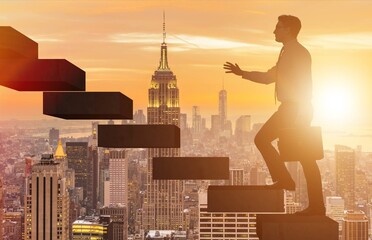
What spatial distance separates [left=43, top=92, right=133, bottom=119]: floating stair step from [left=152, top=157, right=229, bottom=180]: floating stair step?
0.81m

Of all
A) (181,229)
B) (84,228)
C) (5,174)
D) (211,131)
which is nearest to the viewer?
(211,131)

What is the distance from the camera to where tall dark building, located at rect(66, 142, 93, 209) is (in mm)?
54906

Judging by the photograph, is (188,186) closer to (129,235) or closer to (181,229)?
(181,229)

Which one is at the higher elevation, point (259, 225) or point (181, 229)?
point (259, 225)

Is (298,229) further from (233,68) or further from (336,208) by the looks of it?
(336,208)

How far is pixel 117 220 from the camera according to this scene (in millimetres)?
55688

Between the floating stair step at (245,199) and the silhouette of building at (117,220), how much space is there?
1986 inches

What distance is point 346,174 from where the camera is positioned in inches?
1834

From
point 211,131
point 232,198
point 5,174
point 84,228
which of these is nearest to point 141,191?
point 84,228

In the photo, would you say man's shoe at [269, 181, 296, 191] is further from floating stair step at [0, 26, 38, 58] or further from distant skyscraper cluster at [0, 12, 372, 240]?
distant skyscraper cluster at [0, 12, 372, 240]

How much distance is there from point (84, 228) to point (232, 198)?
161 ft

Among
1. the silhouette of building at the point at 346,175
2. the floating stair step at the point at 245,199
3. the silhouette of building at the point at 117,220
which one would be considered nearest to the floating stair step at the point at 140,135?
the floating stair step at the point at 245,199

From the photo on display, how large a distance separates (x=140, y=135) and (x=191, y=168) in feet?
1.86

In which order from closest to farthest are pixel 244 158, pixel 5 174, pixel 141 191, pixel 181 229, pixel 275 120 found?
pixel 275 120 < pixel 244 158 < pixel 5 174 < pixel 181 229 < pixel 141 191
